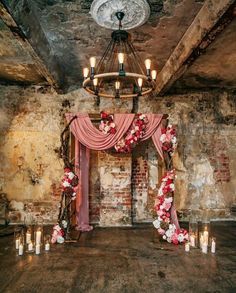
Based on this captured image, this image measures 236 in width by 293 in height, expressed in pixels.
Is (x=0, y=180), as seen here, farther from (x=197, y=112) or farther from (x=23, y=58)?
(x=197, y=112)

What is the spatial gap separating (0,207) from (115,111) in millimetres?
3562

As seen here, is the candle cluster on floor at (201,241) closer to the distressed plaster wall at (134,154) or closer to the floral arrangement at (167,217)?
the floral arrangement at (167,217)

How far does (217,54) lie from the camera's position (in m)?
4.79

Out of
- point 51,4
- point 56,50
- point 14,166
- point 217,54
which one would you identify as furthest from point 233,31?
point 14,166

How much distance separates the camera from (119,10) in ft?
10.8

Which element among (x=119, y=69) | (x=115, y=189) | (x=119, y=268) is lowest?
(x=119, y=268)

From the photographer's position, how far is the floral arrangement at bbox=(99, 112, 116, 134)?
582 centimetres

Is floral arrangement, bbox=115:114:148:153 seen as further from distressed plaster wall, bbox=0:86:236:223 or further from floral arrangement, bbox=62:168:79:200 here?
floral arrangement, bbox=62:168:79:200

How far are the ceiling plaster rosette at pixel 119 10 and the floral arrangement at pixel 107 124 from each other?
Result: 7.59 feet

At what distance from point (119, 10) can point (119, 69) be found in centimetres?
72

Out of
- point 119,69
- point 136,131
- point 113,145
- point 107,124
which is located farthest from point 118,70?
point 119,69

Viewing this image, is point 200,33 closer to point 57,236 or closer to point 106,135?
point 106,135

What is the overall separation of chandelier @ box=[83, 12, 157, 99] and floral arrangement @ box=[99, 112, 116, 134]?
520 millimetres

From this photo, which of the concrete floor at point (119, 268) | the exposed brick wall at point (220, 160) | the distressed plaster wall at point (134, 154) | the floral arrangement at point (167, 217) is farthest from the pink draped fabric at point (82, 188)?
the exposed brick wall at point (220, 160)
